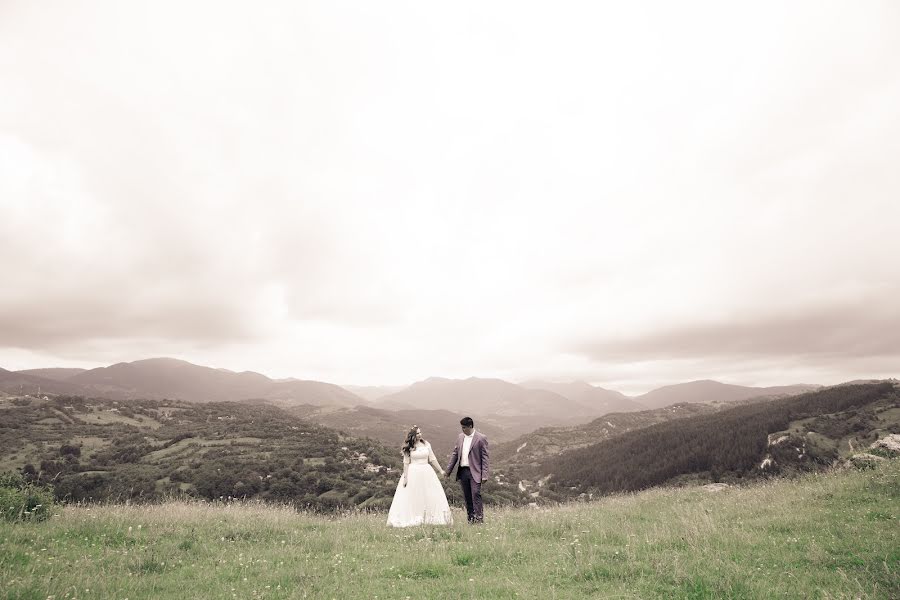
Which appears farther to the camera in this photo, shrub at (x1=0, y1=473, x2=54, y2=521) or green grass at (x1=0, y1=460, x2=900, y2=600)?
shrub at (x1=0, y1=473, x2=54, y2=521)

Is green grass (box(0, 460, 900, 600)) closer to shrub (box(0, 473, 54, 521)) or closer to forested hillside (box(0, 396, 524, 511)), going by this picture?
shrub (box(0, 473, 54, 521))

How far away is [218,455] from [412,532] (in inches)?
1506

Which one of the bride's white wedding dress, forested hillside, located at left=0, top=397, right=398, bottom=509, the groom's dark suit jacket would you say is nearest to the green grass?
the bride's white wedding dress

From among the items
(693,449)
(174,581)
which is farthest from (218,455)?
(693,449)

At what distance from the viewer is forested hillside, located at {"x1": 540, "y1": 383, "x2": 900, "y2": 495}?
47438mm

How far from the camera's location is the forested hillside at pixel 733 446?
47438 millimetres

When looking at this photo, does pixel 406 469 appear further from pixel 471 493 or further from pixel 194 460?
pixel 194 460

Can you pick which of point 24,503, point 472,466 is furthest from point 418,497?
point 24,503

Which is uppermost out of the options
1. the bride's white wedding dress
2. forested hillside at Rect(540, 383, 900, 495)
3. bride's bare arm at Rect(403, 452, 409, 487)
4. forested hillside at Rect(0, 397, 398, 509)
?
bride's bare arm at Rect(403, 452, 409, 487)

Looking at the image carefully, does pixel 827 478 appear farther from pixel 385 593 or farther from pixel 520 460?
pixel 520 460

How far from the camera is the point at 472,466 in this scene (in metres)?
13.0

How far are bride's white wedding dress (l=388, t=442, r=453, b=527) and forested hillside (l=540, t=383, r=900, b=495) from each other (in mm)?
43345

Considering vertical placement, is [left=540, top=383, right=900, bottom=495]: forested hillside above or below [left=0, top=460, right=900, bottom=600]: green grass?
below

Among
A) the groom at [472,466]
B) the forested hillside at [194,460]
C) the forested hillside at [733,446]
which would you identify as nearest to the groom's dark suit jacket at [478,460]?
the groom at [472,466]
